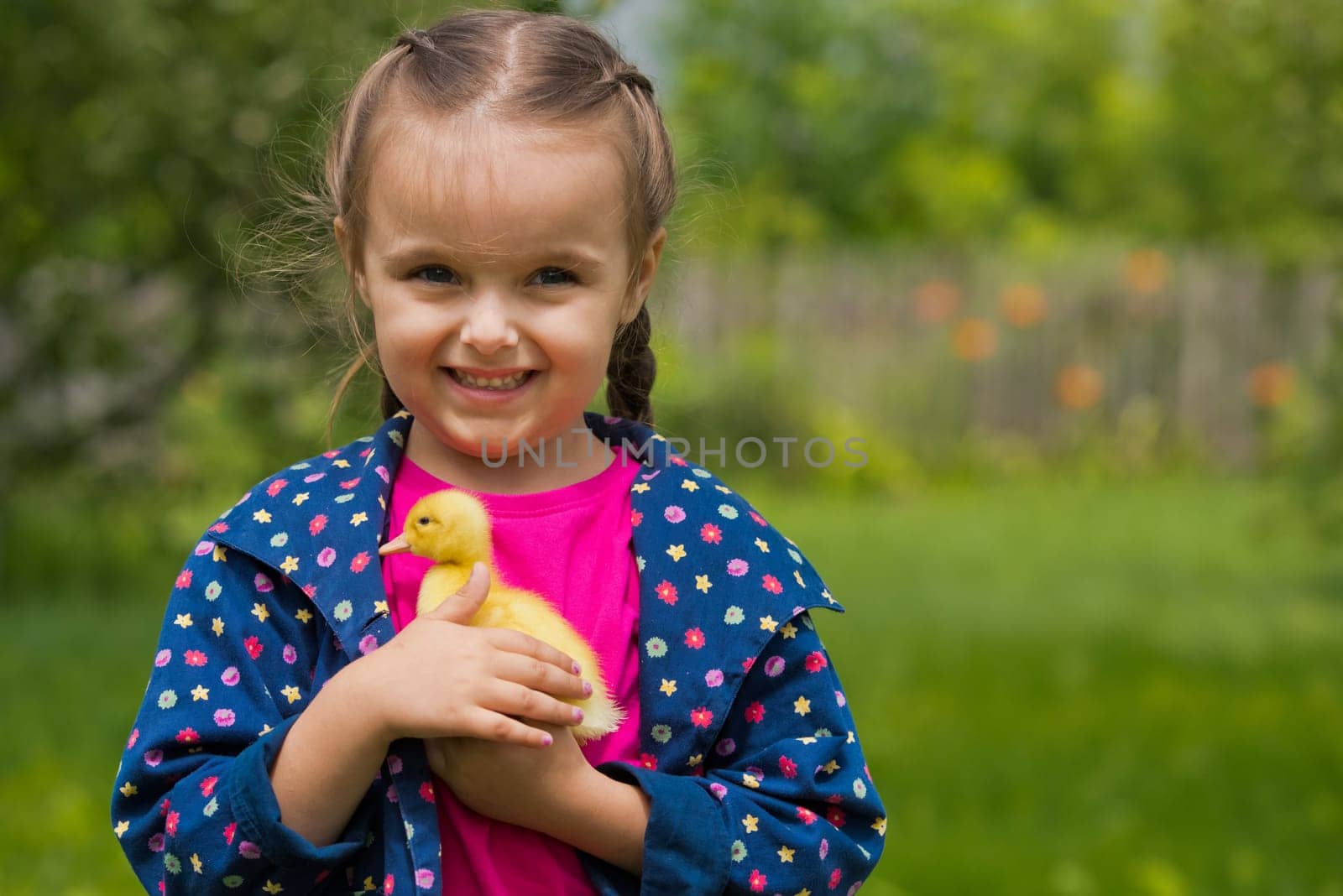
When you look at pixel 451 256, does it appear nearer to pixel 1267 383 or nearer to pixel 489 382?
pixel 489 382

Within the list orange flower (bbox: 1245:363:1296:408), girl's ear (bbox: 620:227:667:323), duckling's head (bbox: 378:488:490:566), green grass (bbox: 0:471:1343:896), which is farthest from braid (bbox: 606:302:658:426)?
orange flower (bbox: 1245:363:1296:408)

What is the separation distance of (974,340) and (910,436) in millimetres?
1201

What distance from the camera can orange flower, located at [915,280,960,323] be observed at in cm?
1466

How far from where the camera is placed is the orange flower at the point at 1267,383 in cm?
1415

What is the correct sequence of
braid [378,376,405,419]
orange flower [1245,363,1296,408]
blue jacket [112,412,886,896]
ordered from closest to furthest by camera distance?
blue jacket [112,412,886,896]
braid [378,376,405,419]
orange flower [1245,363,1296,408]

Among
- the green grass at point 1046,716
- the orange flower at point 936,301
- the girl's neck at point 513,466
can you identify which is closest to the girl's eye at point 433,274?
the girl's neck at point 513,466

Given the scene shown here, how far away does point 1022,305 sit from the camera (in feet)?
48.3

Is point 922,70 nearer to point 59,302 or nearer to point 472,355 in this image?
point 59,302

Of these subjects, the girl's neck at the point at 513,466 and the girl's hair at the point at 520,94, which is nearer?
the girl's hair at the point at 520,94

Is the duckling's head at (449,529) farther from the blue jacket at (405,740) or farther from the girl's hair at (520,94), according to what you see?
the girl's hair at (520,94)

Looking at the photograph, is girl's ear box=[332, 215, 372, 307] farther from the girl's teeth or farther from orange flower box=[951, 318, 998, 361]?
orange flower box=[951, 318, 998, 361]

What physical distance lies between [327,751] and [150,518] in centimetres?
603

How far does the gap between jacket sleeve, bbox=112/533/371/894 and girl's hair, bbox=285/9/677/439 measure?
0.50 m

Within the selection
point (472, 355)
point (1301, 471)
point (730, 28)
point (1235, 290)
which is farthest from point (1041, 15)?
point (472, 355)
